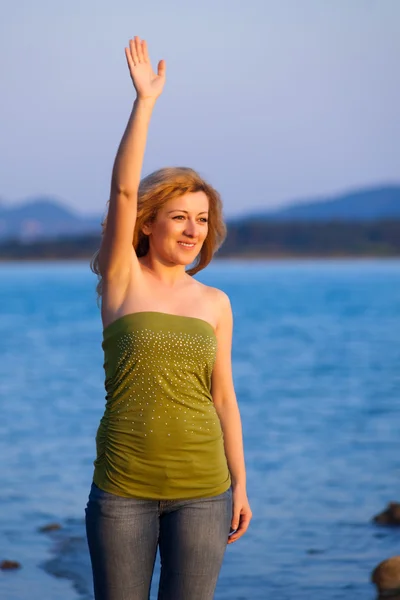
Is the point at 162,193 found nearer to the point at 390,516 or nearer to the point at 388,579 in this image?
the point at 388,579

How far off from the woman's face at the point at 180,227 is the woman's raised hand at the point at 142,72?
1.05 feet

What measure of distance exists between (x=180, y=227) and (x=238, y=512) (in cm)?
87

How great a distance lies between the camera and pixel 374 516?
33.1 feet

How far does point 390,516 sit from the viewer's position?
9508 millimetres

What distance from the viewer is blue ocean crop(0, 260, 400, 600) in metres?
7.88

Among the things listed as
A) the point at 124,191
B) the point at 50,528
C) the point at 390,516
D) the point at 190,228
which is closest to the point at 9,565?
the point at 50,528

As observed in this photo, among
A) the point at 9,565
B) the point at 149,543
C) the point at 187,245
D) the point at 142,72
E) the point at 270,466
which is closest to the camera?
the point at 149,543

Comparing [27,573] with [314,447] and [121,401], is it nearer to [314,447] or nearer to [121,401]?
[121,401]

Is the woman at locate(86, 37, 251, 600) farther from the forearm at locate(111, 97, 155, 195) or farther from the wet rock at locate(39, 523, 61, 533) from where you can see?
the wet rock at locate(39, 523, 61, 533)

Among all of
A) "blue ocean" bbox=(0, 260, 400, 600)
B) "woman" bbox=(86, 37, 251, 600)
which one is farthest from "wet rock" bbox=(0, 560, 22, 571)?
"woman" bbox=(86, 37, 251, 600)

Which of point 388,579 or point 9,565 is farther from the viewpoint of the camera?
point 9,565

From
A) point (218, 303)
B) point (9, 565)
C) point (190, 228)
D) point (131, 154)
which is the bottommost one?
point (9, 565)

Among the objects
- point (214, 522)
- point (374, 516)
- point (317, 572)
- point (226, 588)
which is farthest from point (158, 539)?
point (374, 516)

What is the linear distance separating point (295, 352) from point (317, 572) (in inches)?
1134
